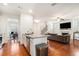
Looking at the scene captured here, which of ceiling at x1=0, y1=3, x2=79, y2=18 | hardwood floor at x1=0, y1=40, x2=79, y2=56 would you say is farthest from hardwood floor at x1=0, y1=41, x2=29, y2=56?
ceiling at x1=0, y1=3, x2=79, y2=18

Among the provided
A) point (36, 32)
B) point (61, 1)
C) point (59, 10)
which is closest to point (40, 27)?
point (36, 32)

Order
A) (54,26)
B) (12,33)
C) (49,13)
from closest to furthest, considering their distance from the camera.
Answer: (49,13), (12,33), (54,26)

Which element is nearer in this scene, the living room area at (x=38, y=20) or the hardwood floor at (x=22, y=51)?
the living room area at (x=38, y=20)

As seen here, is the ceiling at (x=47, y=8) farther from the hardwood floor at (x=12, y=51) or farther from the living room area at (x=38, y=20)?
the hardwood floor at (x=12, y=51)

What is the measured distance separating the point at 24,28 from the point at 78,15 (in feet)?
9.28

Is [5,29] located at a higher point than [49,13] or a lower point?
lower

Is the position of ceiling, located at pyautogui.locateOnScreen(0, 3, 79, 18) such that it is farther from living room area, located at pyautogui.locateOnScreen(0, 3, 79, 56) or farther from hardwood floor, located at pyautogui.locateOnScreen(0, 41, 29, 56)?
hardwood floor, located at pyautogui.locateOnScreen(0, 41, 29, 56)

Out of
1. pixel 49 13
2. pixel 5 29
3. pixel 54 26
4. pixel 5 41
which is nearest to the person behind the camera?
pixel 49 13

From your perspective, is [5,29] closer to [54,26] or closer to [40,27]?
[40,27]

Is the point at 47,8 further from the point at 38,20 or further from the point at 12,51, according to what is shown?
the point at 12,51

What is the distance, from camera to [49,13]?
8.14 ft

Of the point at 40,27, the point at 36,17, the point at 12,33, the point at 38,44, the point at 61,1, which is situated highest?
the point at 61,1

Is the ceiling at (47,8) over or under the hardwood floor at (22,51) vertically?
over

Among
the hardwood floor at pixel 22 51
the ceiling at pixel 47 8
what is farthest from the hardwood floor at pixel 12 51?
the ceiling at pixel 47 8
